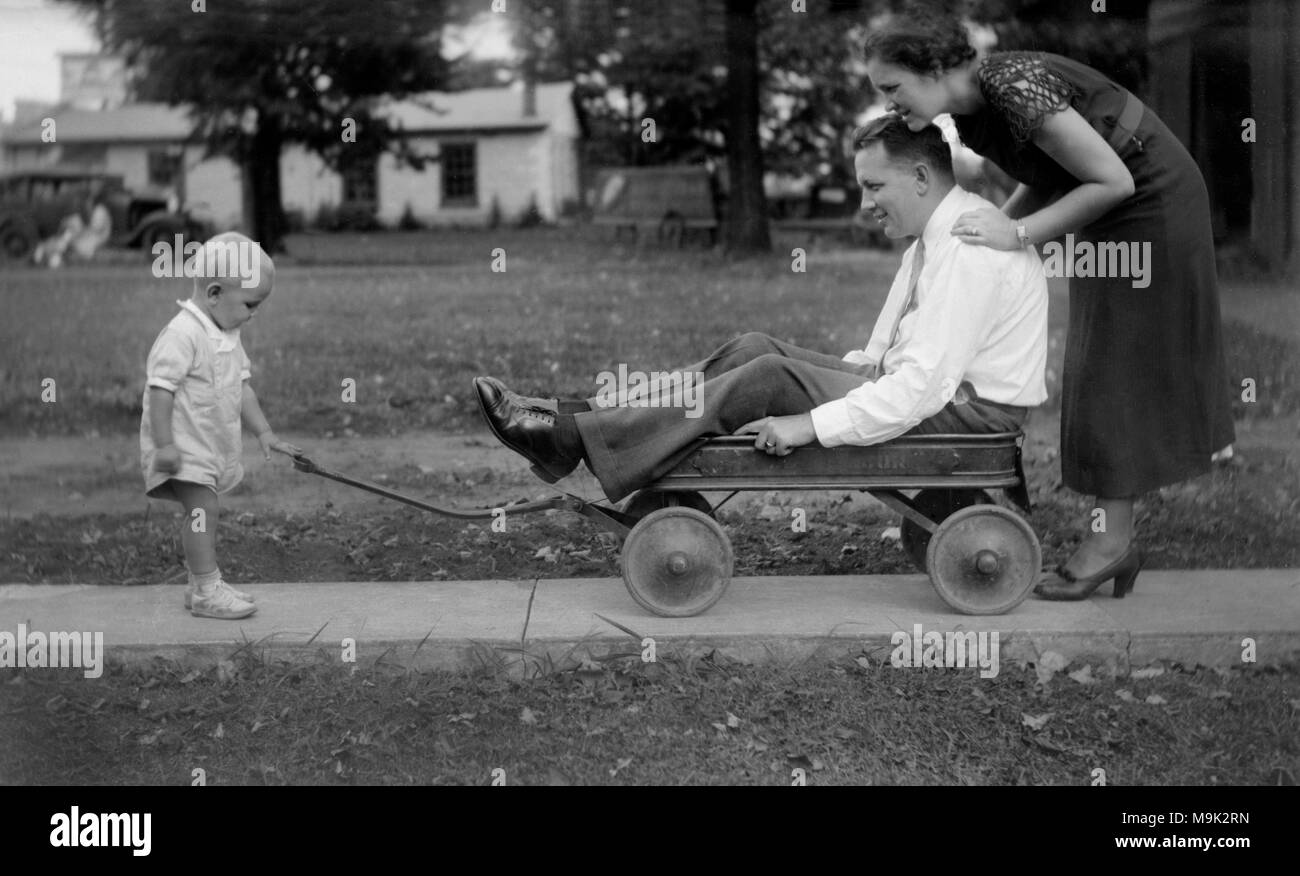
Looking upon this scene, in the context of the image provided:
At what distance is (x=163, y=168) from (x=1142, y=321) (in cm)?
486

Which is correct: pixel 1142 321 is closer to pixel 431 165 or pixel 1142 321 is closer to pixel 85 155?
pixel 431 165

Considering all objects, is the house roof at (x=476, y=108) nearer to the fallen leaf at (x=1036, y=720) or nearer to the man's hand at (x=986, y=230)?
the man's hand at (x=986, y=230)

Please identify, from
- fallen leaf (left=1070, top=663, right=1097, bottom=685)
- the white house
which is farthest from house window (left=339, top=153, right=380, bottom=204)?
fallen leaf (left=1070, top=663, right=1097, bottom=685)

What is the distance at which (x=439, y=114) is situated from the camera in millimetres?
7000

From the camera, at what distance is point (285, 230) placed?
7133 mm

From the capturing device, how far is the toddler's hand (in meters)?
3.93

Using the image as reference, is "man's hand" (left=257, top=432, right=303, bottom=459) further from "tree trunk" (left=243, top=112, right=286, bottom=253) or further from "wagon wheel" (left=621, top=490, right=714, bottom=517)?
"tree trunk" (left=243, top=112, right=286, bottom=253)

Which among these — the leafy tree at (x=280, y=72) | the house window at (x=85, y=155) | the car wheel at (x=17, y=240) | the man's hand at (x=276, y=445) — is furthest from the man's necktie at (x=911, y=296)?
the car wheel at (x=17, y=240)

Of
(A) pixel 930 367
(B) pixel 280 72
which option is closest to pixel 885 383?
(A) pixel 930 367

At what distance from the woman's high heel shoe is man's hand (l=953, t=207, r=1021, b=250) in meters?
1.05

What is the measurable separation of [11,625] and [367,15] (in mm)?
3605

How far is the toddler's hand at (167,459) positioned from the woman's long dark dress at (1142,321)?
8.15 feet

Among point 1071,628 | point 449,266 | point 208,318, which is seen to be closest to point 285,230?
point 449,266
